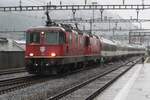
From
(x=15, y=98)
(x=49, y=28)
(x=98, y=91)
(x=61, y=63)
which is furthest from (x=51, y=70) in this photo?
(x=15, y=98)

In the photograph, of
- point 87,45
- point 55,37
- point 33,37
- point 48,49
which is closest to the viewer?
point 48,49

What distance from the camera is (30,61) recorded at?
25688 mm

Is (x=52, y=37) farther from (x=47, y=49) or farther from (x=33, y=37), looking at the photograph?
(x=33, y=37)

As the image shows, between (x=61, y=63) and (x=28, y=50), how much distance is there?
84.4 inches

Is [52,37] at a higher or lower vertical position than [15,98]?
higher

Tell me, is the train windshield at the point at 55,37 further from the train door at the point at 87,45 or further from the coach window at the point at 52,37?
the train door at the point at 87,45

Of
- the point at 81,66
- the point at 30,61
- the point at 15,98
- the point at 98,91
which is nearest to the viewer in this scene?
the point at 15,98

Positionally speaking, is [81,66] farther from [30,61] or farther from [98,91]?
[98,91]

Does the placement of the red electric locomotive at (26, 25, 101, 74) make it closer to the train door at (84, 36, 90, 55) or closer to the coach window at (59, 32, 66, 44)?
the coach window at (59, 32, 66, 44)

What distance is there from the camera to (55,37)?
2603cm

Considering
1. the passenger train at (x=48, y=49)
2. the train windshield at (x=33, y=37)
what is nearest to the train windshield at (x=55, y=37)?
the passenger train at (x=48, y=49)

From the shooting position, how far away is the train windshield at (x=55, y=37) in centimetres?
2595

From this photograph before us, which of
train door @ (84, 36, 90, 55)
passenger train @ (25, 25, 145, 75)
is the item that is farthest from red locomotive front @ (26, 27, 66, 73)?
train door @ (84, 36, 90, 55)

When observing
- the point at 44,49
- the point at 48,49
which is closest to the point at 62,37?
the point at 48,49
